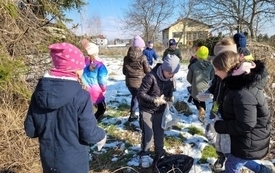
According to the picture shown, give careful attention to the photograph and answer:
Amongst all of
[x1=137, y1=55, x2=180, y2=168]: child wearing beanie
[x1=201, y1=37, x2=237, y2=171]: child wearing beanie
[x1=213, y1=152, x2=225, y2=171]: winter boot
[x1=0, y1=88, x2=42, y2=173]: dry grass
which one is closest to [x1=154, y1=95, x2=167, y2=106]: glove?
[x1=137, y1=55, x2=180, y2=168]: child wearing beanie

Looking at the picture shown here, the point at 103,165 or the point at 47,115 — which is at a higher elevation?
the point at 47,115

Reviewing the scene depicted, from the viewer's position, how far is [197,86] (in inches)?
213

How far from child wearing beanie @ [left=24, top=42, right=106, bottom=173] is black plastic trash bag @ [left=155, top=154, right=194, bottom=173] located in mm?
1504

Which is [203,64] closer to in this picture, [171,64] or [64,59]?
[171,64]

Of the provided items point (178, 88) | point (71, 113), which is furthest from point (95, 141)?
point (178, 88)

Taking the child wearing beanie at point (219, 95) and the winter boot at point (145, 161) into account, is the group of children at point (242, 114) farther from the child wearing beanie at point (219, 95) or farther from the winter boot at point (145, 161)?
the winter boot at point (145, 161)

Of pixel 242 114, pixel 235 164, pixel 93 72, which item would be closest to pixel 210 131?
pixel 235 164

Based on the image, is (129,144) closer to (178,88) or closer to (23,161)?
(23,161)

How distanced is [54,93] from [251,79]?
1.76 metres

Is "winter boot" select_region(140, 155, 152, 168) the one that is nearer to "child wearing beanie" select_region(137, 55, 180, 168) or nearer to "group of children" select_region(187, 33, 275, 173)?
"child wearing beanie" select_region(137, 55, 180, 168)

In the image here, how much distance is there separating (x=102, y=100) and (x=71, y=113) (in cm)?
259

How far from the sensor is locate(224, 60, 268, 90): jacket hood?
263 cm

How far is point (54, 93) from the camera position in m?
2.20

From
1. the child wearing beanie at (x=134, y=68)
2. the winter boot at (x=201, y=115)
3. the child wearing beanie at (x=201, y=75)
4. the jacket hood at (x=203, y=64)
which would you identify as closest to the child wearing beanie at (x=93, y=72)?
the child wearing beanie at (x=134, y=68)
